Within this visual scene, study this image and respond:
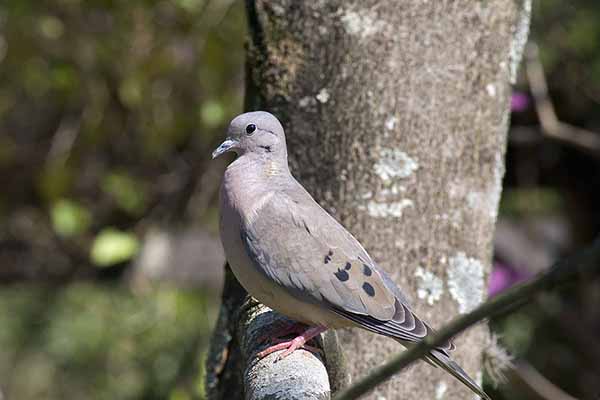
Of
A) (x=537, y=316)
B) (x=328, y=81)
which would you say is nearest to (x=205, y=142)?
(x=537, y=316)

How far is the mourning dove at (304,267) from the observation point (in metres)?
2.04

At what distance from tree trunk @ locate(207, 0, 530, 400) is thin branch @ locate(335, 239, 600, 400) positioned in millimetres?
1297

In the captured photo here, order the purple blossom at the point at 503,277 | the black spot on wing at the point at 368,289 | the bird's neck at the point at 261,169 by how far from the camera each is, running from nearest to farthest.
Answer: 1. the black spot on wing at the point at 368,289
2. the bird's neck at the point at 261,169
3. the purple blossom at the point at 503,277

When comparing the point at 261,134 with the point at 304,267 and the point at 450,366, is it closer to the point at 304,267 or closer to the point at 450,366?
the point at 304,267

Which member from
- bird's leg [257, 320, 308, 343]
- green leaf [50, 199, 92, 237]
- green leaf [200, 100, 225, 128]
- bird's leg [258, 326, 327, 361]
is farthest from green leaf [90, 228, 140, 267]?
bird's leg [258, 326, 327, 361]

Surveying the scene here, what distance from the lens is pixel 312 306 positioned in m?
2.07

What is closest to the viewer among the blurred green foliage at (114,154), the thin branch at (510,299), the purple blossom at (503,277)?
the thin branch at (510,299)

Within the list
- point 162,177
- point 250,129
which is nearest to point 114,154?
point 162,177

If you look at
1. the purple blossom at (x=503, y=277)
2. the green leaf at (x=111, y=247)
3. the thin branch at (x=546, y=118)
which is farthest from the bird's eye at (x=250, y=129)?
the thin branch at (x=546, y=118)

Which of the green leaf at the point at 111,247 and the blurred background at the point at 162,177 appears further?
the blurred background at the point at 162,177

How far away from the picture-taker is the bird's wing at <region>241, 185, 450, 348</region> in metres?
2.04

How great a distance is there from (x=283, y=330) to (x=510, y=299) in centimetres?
129

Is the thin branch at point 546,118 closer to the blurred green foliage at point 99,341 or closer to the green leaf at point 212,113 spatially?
the green leaf at point 212,113

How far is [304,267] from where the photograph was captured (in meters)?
2.10
